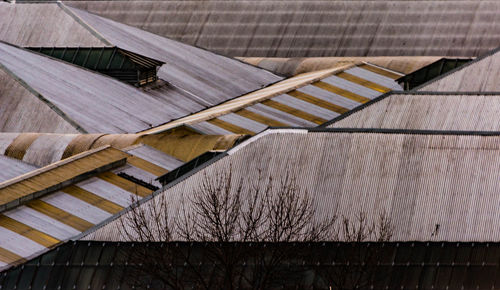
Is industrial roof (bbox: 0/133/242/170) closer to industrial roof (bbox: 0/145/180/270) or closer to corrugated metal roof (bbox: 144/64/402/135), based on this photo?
corrugated metal roof (bbox: 144/64/402/135)

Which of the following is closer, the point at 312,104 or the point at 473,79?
the point at 473,79

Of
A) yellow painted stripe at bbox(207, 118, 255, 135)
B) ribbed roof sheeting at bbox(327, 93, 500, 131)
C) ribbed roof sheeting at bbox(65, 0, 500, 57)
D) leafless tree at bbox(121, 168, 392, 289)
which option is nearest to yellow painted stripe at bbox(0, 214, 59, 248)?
leafless tree at bbox(121, 168, 392, 289)

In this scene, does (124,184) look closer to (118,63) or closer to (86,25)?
(118,63)

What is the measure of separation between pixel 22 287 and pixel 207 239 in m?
8.77

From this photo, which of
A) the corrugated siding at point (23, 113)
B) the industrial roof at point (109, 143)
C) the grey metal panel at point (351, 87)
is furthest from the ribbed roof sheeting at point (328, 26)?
the industrial roof at point (109, 143)

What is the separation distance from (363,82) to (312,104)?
26.0ft

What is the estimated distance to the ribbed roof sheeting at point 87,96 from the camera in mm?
109000

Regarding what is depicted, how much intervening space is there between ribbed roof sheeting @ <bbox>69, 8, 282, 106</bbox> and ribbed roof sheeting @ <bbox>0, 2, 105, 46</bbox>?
135 centimetres

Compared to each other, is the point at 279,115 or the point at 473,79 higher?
the point at 473,79

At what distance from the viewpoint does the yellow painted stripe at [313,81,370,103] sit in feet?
380

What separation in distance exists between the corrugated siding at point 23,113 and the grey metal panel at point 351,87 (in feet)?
75.2

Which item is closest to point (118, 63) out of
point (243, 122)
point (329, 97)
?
point (329, 97)

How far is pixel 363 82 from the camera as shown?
12075cm

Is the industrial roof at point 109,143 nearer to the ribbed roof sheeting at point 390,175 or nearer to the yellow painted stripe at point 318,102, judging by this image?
the yellow painted stripe at point 318,102
